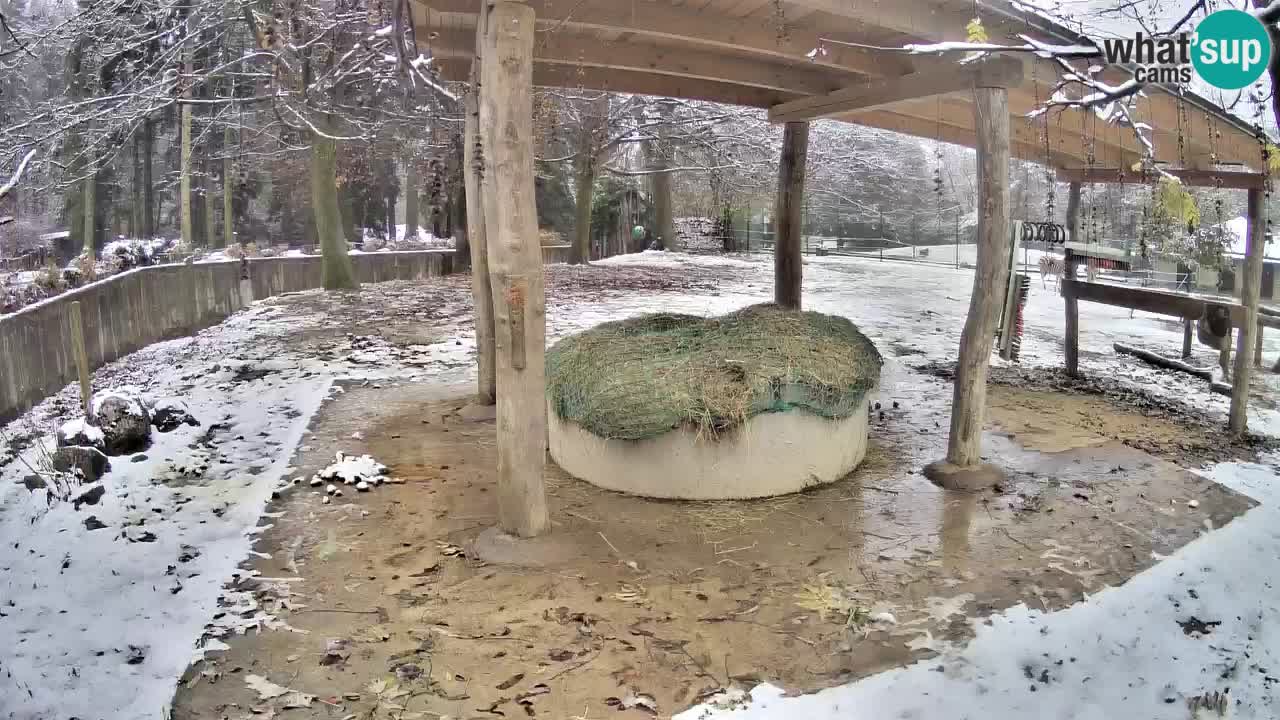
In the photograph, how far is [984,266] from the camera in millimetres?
6016

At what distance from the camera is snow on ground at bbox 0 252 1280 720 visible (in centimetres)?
339

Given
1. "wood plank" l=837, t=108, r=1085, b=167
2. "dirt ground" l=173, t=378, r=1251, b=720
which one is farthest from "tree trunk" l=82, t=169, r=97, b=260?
"wood plank" l=837, t=108, r=1085, b=167

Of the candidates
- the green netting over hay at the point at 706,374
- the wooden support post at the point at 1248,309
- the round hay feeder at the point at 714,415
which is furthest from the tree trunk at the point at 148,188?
the wooden support post at the point at 1248,309

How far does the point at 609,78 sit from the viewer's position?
29.0ft

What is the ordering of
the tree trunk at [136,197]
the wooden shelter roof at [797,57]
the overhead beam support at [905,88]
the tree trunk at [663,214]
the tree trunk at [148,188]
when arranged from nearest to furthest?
the overhead beam support at [905,88], the wooden shelter roof at [797,57], the tree trunk at [148,188], the tree trunk at [136,197], the tree trunk at [663,214]

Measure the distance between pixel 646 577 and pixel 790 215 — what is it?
695 centimetres

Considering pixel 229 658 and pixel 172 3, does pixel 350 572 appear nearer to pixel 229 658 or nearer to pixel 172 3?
pixel 229 658

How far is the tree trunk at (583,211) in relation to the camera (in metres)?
19.7

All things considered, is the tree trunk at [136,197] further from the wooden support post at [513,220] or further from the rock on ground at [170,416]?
the wooden support post at [513,220]

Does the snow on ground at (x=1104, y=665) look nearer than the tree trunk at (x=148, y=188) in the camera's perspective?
Yes

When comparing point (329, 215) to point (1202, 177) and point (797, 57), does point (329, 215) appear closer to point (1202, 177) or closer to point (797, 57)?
point (797, 57)

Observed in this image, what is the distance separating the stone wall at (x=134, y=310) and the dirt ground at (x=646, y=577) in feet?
11.6

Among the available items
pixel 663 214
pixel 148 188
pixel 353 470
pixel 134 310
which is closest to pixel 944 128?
pixel 353 470

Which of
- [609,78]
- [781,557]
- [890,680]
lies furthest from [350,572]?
[609,78]
